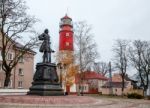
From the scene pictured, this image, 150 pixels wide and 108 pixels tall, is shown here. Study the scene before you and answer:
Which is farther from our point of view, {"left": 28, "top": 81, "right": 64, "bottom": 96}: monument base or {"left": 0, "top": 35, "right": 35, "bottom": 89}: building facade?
{"left": 0, "top": 35, "right": 35, "bottom": 89}: building facade

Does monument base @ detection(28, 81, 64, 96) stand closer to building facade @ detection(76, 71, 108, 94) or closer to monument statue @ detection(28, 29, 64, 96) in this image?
monument statue @ detection(28, 29, 64, 96)

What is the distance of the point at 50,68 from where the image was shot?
27.3m

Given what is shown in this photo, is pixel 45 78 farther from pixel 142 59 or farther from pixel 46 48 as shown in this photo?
pixel 142 59

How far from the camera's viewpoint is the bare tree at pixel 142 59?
2340 inches

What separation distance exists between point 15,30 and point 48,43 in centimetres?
849

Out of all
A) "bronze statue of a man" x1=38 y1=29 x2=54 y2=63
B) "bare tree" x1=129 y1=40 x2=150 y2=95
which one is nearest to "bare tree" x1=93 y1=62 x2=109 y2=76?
"bare tree" x1=129 y1=40 x2=150 y2=95

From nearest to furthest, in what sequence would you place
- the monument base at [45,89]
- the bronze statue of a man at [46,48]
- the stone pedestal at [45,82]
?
1. the monument base at [45,89]
2. the stone pedestal at [45,82]
3. the bronze statue of a man at [46,48]

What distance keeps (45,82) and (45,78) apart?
442mm

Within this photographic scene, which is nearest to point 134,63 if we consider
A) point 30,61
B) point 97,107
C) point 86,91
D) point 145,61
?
point 145,61

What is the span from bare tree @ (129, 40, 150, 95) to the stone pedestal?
1383 inches

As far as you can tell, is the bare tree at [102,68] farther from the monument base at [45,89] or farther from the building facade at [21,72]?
the monument base at [45,89]

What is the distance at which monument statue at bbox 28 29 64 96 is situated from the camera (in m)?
25.8

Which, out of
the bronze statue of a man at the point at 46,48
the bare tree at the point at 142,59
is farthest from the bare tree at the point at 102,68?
the bronze statue of a man at the point at 46,48

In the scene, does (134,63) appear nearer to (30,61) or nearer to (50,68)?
(30,61)
